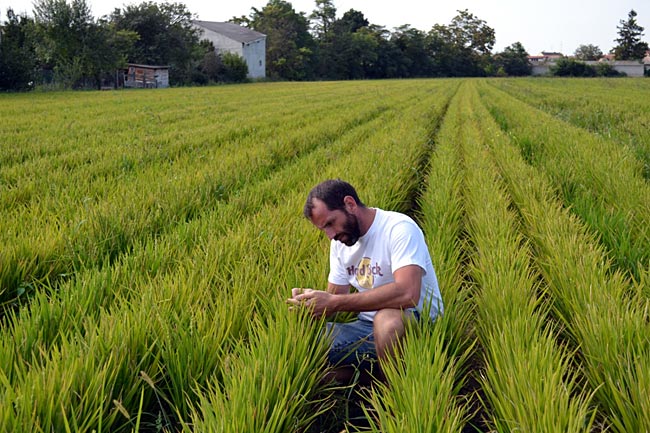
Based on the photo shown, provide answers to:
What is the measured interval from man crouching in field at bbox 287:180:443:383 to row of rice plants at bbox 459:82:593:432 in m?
0.33

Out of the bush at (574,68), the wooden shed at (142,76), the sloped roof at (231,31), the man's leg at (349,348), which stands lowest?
the man's leg at (349,348)

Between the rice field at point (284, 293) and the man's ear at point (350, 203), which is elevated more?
the man's ear at point (350, 203)

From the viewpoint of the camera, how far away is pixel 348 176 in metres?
5.60

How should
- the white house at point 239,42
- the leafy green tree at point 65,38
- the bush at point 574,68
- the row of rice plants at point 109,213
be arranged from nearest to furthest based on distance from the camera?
the row of rice plants at point 109,213 → the leafy green tree at point 65,38 → the white house at point 239,42 → the bush at point 574,68

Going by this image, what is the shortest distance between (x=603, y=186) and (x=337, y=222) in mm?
3508

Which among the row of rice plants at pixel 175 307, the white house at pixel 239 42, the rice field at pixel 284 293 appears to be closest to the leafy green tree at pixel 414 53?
the white house at pixel 239 42

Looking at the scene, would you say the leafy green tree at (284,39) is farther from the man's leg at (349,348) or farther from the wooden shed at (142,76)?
the man's leg at (349,348)

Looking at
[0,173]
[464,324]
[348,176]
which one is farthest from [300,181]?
[464,324]

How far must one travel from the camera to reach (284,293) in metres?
2.71

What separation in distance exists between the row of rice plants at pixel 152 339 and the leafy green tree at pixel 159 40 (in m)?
41.5

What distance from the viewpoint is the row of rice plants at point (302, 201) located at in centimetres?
164

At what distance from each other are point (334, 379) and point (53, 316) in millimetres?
1240

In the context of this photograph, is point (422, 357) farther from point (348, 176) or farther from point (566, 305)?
point (348, 176)

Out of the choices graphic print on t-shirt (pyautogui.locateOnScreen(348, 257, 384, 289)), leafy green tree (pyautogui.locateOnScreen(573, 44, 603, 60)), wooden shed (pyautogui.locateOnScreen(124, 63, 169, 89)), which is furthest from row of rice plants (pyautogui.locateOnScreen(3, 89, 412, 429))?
leafy green tree (pyautogui.locateOnScreen(573, 44, 603, 60))
